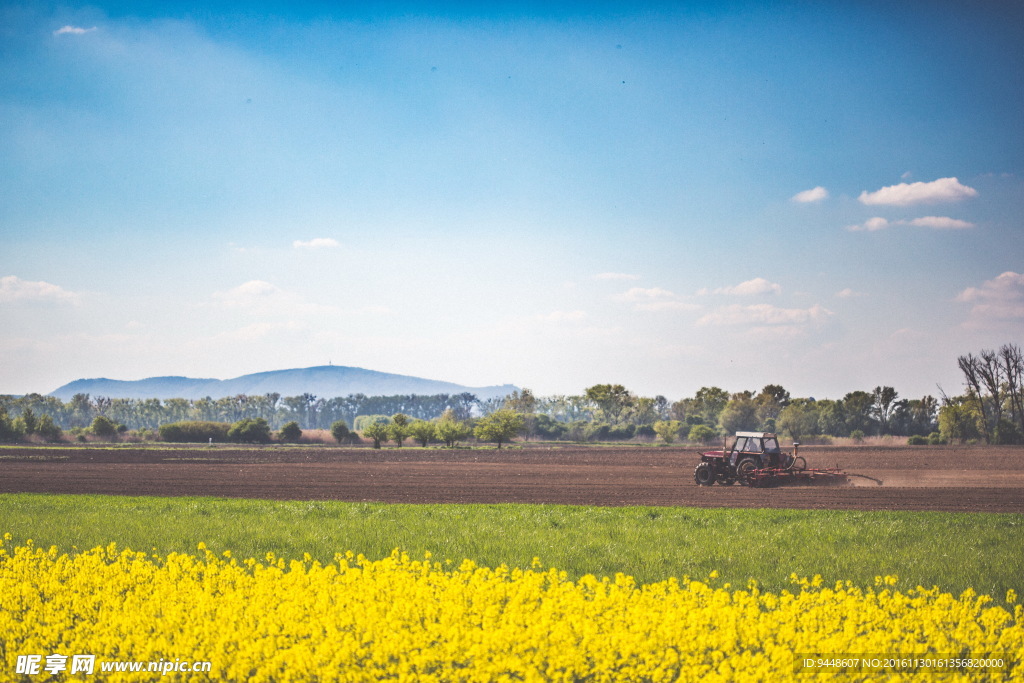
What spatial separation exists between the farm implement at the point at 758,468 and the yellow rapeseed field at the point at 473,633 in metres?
19.9

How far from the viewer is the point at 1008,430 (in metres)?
89.1

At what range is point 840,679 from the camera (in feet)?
21.9

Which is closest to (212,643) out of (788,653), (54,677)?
(54,677)

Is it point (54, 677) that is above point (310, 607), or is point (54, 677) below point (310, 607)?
below

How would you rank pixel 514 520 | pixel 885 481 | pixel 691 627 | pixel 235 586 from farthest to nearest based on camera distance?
pixel 885 481 → pixel 514 520 → pixel 235 586 → pixel 691 627

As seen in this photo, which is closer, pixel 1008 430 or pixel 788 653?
pixel 788 653

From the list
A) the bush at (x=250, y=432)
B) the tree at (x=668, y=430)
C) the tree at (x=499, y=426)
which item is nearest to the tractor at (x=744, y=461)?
the tree at (x=499, y=426)

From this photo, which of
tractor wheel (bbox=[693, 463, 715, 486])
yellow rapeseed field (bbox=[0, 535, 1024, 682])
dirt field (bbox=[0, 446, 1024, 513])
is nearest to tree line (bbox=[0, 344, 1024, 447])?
dirt field (bbox=[0, 446, 1024, 513])

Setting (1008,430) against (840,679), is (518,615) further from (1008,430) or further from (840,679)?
(1008,430)

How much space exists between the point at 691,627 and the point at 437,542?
8488 millimetres

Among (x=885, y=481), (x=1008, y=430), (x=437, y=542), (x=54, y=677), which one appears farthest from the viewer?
(x=1008, y=430)

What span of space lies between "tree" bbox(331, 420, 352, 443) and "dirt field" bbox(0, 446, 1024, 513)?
31.0 metres

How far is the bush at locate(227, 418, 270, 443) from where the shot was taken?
83938 millimetres

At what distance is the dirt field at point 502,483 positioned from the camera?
26.0 m
